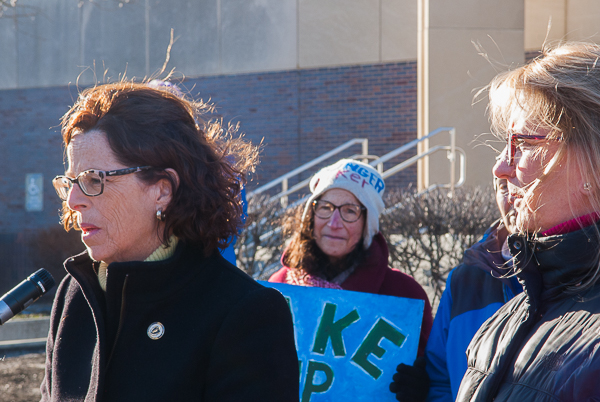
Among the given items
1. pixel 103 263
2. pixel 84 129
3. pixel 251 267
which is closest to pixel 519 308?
pixel 103 263

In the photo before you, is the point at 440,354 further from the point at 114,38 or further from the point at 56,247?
the point at 114,38

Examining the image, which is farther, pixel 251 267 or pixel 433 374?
pixel 251 267

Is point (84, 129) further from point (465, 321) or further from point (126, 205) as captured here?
point (465, 321)

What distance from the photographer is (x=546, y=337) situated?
1.46 metres

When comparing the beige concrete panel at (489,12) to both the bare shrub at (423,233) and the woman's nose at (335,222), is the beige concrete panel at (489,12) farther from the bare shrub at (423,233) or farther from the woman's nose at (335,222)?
the woman's nose at (335,222)

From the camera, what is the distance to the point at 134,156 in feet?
6.22

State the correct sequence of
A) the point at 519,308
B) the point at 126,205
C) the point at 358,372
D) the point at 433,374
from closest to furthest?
the point at 519,308, the point at 126,205, the point at 433,374, the point at 358,372

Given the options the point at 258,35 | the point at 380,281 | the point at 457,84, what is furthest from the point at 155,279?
the point at 258,35

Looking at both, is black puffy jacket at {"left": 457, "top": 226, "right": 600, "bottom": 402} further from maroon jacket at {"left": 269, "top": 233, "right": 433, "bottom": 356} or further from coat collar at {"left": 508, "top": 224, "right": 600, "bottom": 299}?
maroon jacket at {"left": 269, "top": 233, "right": 433, "bottom": 356}

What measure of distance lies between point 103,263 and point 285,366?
709mm

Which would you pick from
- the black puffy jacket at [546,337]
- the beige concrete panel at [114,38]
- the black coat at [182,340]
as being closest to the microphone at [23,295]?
the black coat at [182,340]

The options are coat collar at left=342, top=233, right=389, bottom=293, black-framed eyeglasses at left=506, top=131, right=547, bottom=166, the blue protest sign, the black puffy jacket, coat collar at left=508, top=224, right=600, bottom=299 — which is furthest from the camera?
coat collar at left=342, top=233, right=389, bottom=293

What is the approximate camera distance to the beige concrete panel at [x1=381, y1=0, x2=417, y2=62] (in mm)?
12031

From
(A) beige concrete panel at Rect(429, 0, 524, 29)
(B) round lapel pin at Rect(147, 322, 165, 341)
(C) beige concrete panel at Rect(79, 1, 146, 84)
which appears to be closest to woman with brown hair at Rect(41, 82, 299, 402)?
(B) round lapel pin at Rect(147, 322, 165, 341)
